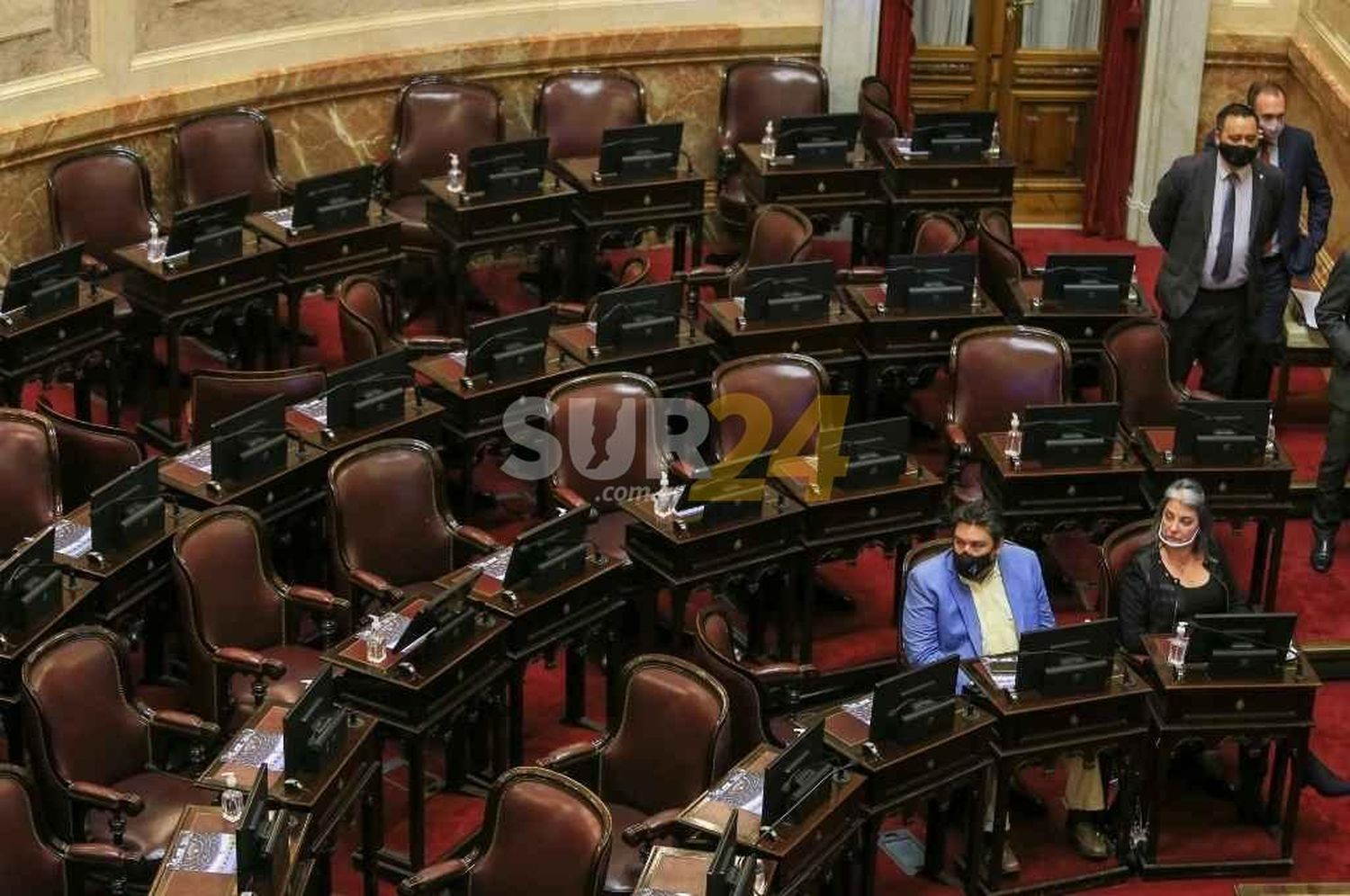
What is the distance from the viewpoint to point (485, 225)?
34.9ft

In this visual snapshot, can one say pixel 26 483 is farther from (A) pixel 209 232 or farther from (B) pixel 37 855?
(B) pixel 37 855

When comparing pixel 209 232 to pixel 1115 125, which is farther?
pixel 1115 125

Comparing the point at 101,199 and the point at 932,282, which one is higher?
the point at 101,199

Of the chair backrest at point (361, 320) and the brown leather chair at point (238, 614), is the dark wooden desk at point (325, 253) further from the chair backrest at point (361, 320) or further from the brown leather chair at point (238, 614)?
the brown leather chair at point (238, 614)

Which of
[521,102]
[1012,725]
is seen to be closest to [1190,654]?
[1012,725]

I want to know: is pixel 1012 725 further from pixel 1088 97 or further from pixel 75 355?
pixel 1088 97

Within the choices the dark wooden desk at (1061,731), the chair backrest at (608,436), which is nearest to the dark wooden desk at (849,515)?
the chair backrest at (608,436)

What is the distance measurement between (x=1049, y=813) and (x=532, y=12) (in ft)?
17.9

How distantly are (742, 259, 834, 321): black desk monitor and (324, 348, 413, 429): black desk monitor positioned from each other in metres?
1.57

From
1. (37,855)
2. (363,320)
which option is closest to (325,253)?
(363,320)

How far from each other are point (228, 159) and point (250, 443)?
288 cm

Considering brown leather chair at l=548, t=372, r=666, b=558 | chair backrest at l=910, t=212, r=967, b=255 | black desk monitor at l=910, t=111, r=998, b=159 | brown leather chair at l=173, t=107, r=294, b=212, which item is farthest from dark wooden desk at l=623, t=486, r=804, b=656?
brown leather chair at l=173, t=107, r=294, b=212

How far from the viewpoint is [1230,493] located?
9.19 metres

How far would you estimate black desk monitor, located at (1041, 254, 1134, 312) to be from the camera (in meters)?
Result: 10.2
